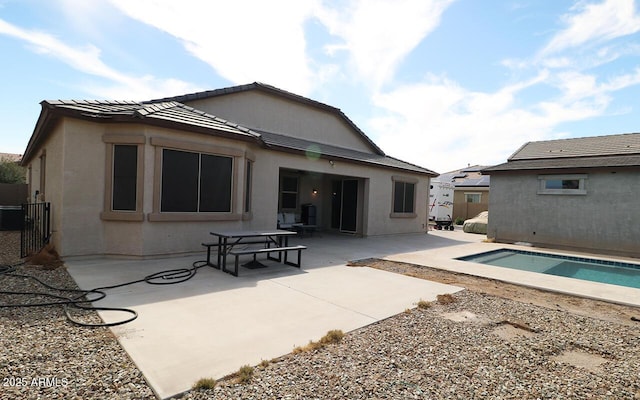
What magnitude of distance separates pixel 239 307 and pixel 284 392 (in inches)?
85.2

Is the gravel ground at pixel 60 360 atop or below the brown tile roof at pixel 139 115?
below

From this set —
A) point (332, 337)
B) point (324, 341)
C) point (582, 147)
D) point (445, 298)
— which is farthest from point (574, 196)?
point (324, 341)

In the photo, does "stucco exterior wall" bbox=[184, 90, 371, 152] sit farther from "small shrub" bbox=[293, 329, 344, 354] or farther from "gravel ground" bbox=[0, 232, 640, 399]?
"small shrub" bbox=[293, 329, 344, 354]

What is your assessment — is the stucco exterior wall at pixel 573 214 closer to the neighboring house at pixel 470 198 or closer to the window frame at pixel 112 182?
the neighboring house at pixel 470 198

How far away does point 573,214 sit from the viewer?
12.9 m

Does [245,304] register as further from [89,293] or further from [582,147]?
[582,147]

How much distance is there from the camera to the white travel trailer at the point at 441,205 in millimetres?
21828

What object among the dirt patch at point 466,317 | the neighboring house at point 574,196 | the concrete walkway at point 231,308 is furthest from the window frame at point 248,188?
the neighboring house at point 574,196

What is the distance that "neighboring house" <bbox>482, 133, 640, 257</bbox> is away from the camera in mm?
11820

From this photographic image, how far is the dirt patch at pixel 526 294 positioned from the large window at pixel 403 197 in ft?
23.2

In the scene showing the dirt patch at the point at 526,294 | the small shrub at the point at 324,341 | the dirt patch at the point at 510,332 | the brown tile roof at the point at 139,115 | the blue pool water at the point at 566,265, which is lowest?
the blue pool water at the point at 566,265

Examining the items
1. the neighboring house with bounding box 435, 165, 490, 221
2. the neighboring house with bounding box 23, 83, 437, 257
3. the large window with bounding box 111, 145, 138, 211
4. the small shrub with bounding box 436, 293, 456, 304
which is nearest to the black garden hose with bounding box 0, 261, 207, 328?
the neighboring house with bounding box 23, 83, 437, 257

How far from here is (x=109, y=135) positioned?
718cm

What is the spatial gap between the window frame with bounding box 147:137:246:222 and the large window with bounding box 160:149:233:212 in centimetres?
8
